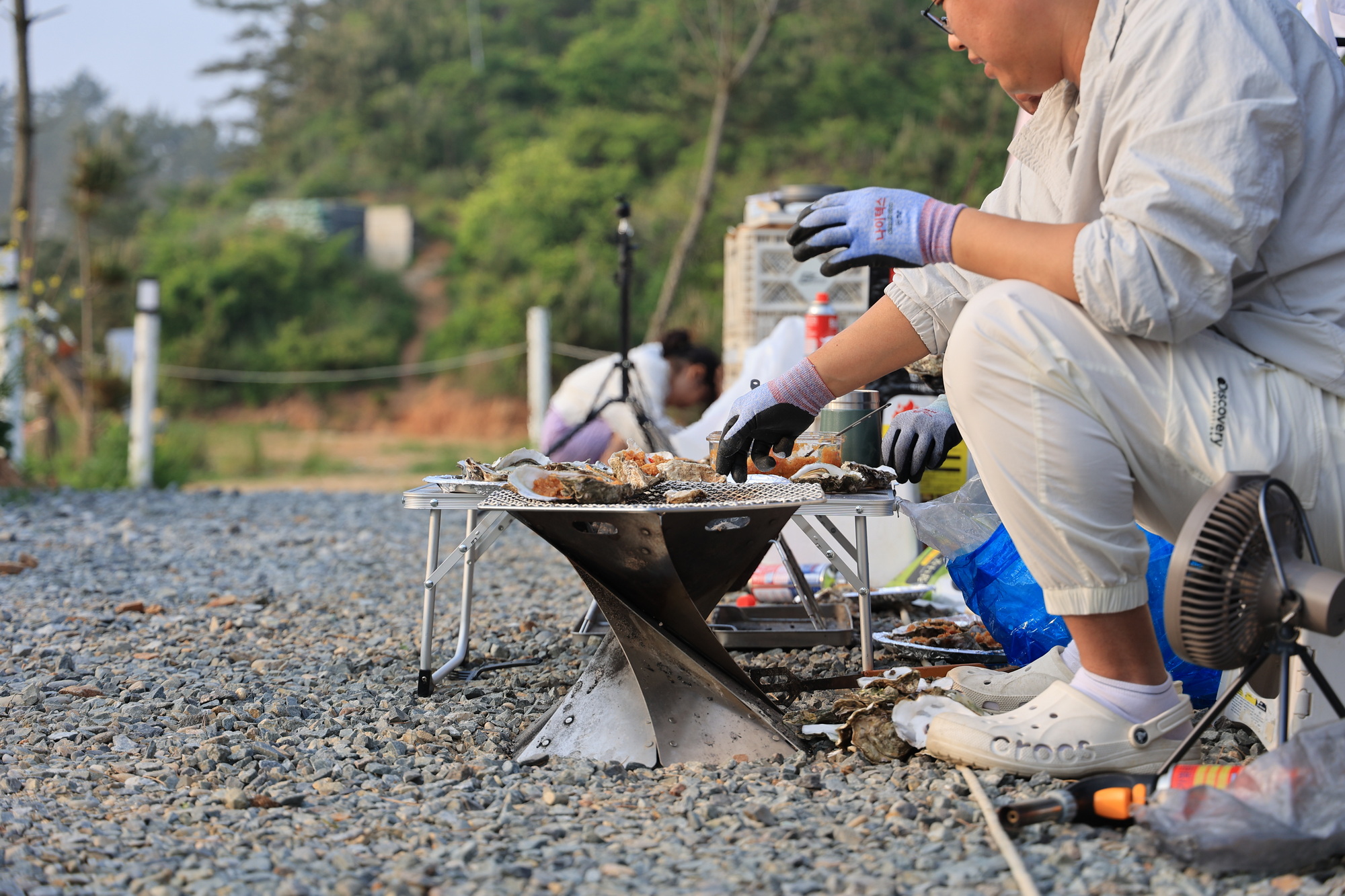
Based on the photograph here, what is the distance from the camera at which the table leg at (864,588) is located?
2.06 metres

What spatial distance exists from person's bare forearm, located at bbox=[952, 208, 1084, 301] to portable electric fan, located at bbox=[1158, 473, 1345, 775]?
1.08 ft

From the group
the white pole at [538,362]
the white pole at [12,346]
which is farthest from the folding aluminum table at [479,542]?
Answer: the white pole at [538,362]

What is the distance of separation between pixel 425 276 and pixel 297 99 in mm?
10722

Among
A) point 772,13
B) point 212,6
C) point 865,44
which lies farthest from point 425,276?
point 212,6

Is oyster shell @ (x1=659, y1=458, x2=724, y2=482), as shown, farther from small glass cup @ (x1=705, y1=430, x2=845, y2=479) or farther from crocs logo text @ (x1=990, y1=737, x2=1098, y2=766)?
crocs logo text @ (x1=990, y1=737, x2=1098, y2=766)

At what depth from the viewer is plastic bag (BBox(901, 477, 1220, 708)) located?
6.57 ft

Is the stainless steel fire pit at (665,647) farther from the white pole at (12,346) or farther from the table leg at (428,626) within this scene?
the white pole at (12,346)

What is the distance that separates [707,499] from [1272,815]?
0.85 metres

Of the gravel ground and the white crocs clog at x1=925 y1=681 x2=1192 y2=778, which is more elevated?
the white crocs clog at x1=925 y1=681 x2=1192 y2=778

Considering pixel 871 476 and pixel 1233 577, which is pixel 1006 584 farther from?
pixel 1233 577

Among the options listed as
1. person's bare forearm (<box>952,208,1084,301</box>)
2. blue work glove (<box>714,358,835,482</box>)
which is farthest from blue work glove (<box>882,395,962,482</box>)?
person's bare forearm (<box>952,208,1084,301</box>)

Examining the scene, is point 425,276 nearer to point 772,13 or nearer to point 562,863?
point 772,13

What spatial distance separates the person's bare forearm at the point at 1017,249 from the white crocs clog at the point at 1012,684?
712 mm

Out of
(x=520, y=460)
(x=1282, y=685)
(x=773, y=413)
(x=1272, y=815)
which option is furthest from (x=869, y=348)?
(x=1272, y=815)
